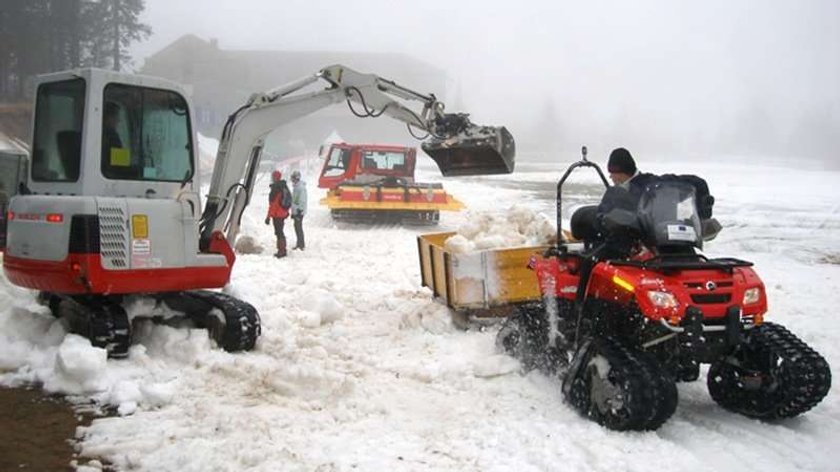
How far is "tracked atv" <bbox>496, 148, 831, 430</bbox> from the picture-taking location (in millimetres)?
4688

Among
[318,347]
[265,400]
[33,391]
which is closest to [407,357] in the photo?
[318,347]

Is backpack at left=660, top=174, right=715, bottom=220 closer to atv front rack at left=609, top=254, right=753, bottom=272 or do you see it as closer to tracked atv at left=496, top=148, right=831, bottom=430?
tracked atv at left=496, top=148, right=831, bottom=430

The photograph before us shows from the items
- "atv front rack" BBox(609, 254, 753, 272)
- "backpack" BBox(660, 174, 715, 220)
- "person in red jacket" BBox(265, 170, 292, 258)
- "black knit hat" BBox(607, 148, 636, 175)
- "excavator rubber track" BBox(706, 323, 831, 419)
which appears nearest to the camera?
"excavator rubber track" BBox(706, 323, 831, 419)

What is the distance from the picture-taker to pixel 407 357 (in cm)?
684

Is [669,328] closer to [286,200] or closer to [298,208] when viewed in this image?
[286,200]

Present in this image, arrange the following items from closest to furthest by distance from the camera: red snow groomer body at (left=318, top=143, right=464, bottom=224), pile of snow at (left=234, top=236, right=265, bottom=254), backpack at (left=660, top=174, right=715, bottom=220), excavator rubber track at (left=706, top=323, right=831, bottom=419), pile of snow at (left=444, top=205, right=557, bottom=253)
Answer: excavator rubber track at (left=706, top=323, right=831, bottom=419)
backpack at (left=660, top=174, right=715, bottom=220)
pile of snow at (left=444, top=205, right=557, bottom=253)
pile of snow at (left=234, top=236, right=265, bottom=254)
red snow groomer body at (left=318, top=143, right=464, bottom=224)

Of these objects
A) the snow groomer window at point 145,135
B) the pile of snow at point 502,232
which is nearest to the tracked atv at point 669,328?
the pile of snow at point 502,232

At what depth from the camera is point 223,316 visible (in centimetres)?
663

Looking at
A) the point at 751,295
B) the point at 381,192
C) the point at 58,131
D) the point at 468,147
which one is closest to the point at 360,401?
the point at 751,295

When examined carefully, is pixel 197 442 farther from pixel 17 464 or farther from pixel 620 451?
pixel 620 451

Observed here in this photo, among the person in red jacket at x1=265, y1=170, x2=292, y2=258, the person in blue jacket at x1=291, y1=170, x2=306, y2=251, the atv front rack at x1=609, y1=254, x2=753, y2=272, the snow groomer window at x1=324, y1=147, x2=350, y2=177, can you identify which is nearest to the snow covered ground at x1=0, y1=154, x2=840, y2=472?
the atv front rack at x1=609, y1=254, x2=753, y2=272

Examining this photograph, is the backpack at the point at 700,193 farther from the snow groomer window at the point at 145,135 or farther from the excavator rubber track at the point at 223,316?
the snow groomer window at the point at 145,135

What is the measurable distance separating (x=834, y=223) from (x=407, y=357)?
1442 cm

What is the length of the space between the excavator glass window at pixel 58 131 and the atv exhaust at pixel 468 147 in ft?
10.9
